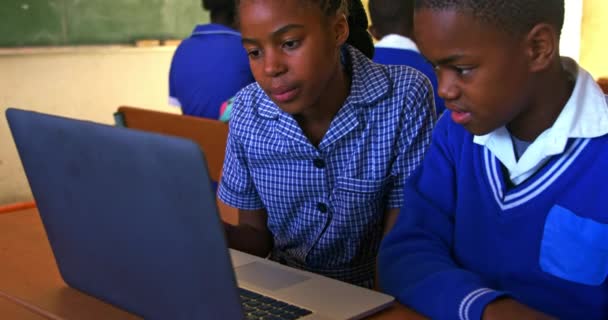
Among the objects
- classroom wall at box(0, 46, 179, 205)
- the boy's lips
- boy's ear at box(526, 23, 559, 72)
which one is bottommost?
classroom wall at box(0, 46, 179, 205)

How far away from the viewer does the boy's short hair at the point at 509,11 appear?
0.98m

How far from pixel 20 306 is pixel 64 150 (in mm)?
292

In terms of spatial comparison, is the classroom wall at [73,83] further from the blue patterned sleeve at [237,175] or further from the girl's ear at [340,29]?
the girl's ear at [340,29]

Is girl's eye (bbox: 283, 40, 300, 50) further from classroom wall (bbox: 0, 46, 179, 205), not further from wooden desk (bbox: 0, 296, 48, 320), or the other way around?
classroom wall (bbox: 0, 46, 179, 205)

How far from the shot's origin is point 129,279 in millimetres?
899

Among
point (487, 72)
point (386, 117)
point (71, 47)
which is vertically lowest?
point (71, 47)

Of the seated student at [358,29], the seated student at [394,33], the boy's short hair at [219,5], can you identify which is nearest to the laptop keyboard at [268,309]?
the seated student at [358,29]

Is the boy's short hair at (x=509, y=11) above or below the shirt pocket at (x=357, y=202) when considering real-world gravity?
above

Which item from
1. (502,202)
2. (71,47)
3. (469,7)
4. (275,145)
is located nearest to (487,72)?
(469,7)

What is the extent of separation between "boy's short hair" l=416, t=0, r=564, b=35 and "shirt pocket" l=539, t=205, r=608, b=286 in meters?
0.25

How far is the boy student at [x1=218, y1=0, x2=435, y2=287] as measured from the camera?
1.35 metres

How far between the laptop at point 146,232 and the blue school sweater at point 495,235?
97 mm

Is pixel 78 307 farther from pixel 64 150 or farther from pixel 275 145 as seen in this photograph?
pixel 275 145

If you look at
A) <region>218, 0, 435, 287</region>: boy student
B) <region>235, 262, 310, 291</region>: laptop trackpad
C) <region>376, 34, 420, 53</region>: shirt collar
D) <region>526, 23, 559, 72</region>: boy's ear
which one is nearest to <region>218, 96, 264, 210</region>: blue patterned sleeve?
<region>218, 0, 435, 287</region>: boy student
